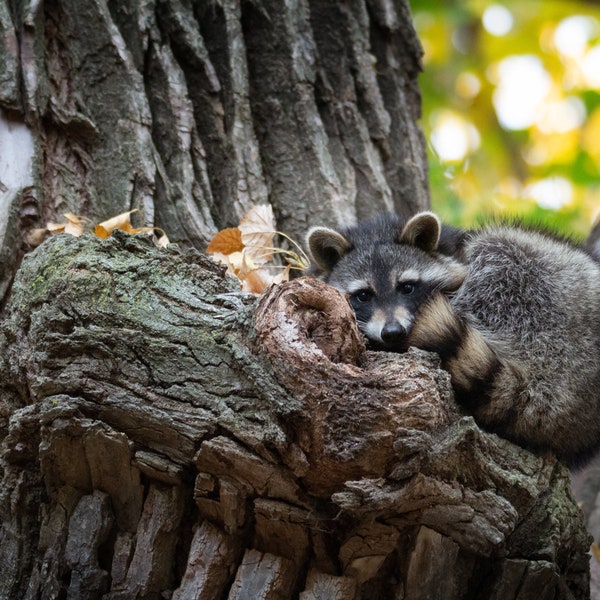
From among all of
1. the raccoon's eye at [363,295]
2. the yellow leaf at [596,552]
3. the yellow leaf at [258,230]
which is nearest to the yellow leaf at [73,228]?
the yellow leaf at [258,230]

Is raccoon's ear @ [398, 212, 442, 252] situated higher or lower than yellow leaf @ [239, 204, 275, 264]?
higher

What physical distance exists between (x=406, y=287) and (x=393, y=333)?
2.61 feet

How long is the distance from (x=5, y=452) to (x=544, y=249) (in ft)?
7.49

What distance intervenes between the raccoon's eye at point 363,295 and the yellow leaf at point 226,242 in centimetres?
A: 78

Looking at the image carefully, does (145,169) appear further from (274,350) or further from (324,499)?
(324,499)

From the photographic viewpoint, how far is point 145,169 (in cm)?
382

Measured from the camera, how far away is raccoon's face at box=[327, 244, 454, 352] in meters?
3.99

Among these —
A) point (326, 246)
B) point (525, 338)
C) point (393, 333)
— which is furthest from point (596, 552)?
point (326, 246)

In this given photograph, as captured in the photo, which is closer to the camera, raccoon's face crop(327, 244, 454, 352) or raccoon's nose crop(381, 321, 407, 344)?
raccoon's nose crop(381, 321, 407, 344)

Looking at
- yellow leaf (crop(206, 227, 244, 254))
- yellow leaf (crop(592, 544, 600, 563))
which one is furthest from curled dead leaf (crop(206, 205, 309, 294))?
yellow leaf (crop(592, 544, 600, 563))

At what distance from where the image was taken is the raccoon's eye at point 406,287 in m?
4.14

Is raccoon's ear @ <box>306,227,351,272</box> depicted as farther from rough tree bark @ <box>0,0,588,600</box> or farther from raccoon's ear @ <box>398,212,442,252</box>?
rough tree bark @ <box>0,0,588,600</box>

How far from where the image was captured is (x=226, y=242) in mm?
3654

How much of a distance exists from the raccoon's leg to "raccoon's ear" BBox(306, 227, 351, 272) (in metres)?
1.22
